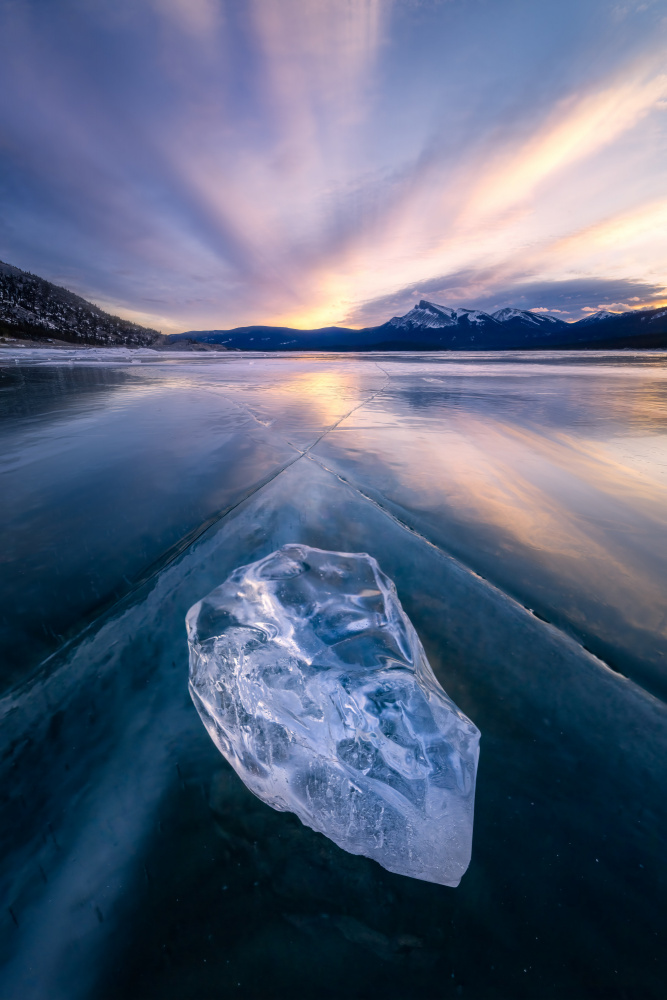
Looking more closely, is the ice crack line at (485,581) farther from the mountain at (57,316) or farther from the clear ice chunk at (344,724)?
the mountain at (57,316)

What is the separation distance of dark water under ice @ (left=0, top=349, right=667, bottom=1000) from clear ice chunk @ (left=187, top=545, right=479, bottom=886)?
72 mm

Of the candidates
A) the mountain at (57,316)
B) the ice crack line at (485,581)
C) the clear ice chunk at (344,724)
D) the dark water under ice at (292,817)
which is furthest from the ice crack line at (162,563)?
the mountain at (57,316)

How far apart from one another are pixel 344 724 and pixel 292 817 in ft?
1.01

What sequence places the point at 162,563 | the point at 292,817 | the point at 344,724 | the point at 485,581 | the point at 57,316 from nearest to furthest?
the point at 292,817 < the point at 344,724 < the point at 485,581 < the point at 162,563 < the point at 57,316

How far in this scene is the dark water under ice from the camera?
90cm

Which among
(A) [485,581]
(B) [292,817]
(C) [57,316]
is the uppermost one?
(C) [57,316]

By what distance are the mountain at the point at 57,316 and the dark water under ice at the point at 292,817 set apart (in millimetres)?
104025

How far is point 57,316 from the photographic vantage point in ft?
364

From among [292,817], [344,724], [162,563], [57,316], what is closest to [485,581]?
[344,724]

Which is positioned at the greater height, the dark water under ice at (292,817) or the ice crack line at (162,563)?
the ice crack line at (162,563)

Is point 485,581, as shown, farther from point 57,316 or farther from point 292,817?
point 57,316

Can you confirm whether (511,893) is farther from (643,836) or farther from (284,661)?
(284,661)

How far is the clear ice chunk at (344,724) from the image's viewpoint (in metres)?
1.12

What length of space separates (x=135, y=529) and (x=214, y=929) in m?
2.22
